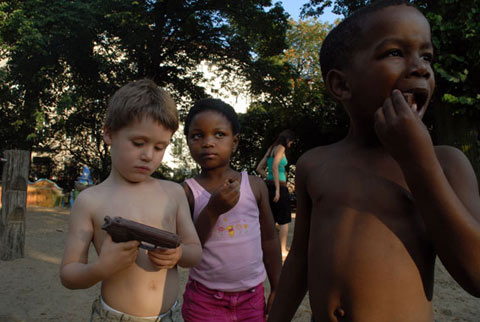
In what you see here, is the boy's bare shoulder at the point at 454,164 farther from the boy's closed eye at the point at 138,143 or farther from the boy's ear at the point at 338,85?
the boy's closed eye at the point at 138,143

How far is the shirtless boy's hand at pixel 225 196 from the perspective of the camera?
1.89 m

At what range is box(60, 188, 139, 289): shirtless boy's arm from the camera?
1.39 metres

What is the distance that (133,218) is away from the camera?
5.20ft

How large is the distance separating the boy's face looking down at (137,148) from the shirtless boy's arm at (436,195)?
98 centimetres

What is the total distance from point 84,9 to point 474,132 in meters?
12.1

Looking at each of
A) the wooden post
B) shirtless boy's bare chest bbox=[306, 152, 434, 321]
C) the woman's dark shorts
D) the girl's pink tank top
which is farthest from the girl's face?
the wooden post

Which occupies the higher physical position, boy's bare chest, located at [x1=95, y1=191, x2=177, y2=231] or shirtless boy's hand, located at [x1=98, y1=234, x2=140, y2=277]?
boy's bare chest, located at [x1=95, y1=191, x2=177, y2=231]

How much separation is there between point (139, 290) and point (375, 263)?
975 mm

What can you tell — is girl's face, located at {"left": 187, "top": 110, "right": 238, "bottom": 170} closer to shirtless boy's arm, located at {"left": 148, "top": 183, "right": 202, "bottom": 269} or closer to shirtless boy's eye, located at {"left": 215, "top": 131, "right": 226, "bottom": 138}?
shirtless boy's eye, located at {"left": 215, "top": 131, "right": 226, "bottom": 138}

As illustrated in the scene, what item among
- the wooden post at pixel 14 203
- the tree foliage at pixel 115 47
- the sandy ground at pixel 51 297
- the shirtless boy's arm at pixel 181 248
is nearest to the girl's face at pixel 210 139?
the shirtless boy's arm at pixel 181 248

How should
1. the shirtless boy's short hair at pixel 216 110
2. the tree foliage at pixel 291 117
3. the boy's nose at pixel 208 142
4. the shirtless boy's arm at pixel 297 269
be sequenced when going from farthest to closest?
the tree foliage at pixel 291 117 → the shirtless boy's short hair at pixel 216 110 → the boy's nose at pixel 208 142 → the shirtless boy's arm at pixel 297 269

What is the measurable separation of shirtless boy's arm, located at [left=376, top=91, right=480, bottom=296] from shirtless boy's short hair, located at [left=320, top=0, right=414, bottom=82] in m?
0.26

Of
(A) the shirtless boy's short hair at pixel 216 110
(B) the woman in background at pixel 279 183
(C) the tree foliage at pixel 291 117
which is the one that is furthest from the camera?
(C) the tree foliage at pixel 291 117

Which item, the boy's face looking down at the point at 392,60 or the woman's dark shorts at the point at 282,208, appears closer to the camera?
the boy's face looking down at the point at 392,60
